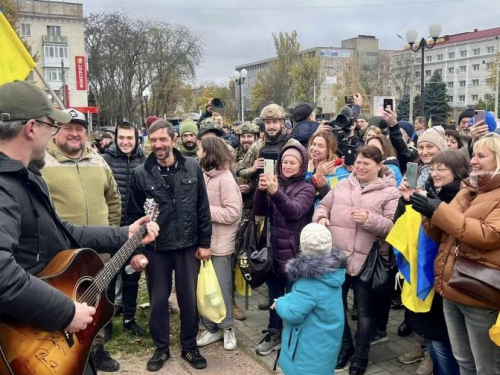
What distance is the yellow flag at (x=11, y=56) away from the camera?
464cm

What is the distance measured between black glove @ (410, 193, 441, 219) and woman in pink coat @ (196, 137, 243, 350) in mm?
1978

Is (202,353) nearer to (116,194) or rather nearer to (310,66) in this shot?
(116,194)

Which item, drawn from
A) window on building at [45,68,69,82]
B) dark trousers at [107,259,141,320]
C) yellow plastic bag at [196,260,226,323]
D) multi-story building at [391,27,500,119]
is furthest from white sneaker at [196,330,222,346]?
multi-story building at [391,27,500,119]

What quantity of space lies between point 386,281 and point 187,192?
6.15 ft

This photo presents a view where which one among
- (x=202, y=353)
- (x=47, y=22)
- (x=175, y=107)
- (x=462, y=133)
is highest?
(x=47, y=22)

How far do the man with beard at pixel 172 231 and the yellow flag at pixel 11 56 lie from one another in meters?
1.56

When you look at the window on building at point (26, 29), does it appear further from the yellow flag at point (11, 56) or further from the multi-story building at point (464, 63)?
the yellow flag at point (11, 56)

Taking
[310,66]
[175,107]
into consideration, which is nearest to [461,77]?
[310,66]

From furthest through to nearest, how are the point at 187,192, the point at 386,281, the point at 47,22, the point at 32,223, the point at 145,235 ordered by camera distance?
the point at 47,22, the point at 187,192, the point at 386,281, the point at 145,235, the point at 32,223

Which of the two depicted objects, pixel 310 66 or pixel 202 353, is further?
pixel 310 66

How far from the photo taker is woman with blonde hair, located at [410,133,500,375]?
9.61 ft

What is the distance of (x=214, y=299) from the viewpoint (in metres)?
4.53

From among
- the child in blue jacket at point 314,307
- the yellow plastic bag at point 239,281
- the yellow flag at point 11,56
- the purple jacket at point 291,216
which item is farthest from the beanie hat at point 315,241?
the yellow flag at point 11,56

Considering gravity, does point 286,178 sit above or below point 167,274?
above
